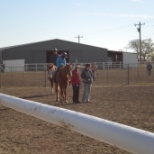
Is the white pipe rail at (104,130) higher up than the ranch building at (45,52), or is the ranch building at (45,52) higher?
the ranch building at (45,52)

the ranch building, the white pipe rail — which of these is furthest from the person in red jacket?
the ranch building

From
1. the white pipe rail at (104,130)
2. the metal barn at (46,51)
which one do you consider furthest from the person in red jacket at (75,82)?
the metal barn at (46,51)

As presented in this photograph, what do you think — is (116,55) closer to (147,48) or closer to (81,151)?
(147,48)

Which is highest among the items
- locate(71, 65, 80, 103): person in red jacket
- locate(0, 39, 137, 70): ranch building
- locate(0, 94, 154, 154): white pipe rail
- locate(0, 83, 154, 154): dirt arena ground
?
locate(0, 39, 137, 70): ranch building

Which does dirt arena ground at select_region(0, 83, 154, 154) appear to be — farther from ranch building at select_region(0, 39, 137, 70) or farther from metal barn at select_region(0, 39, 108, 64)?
metal barn at select_region(0, 39, 108, 64)

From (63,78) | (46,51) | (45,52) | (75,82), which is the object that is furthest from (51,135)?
(46,51)

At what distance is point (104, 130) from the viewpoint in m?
2.60

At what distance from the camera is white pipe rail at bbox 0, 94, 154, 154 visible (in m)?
2.26

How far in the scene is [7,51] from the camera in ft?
189

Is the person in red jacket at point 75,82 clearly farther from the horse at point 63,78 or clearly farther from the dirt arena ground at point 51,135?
the dirt arena ground at point 51,135

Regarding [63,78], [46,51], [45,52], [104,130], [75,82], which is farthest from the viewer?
[46,51]

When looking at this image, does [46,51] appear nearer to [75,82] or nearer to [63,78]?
[75,82]

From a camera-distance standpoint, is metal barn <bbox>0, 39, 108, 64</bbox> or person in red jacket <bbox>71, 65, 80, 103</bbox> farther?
metal barn <bbox>0, 39, 108, 64</bbox>

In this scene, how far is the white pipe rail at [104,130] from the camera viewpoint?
2.26 metres
